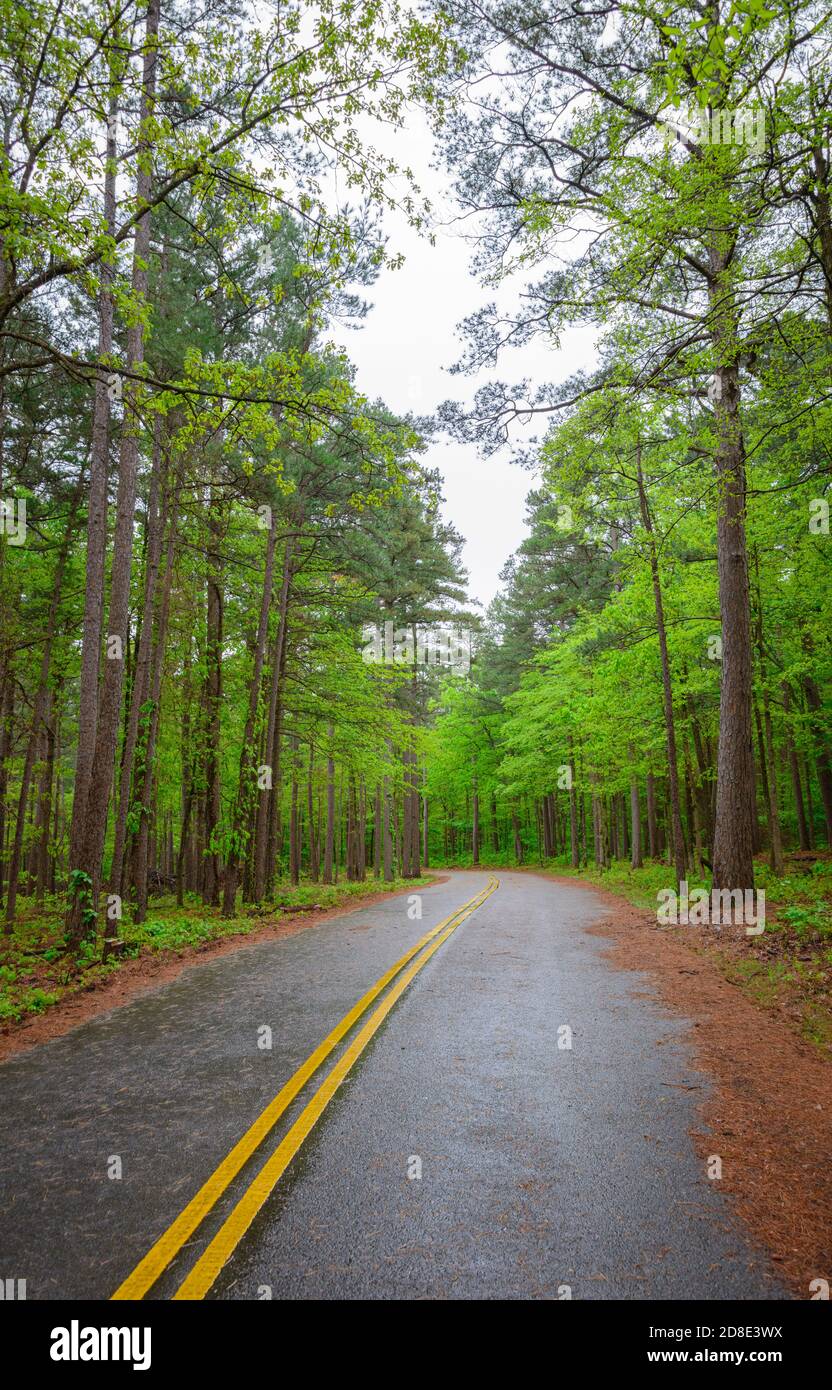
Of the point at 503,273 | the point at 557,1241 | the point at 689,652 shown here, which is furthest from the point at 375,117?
the point at 689,652

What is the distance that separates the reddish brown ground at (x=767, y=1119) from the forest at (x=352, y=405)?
12.7 ft

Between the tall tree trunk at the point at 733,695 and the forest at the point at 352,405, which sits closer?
the forest at the point at 352,405

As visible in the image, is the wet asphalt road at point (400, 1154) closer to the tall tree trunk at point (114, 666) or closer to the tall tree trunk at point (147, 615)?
the tall tree trunk at point (114, 666)

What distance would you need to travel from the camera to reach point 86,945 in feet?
31.7

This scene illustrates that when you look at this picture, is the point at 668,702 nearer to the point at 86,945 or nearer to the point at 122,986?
the point at 122,986

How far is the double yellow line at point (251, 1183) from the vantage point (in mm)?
2873

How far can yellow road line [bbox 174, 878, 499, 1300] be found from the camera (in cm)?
286

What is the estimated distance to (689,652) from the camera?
58.4ft

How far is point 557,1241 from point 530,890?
63.1 feet

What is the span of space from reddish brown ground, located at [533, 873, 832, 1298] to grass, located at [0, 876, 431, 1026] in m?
6.78

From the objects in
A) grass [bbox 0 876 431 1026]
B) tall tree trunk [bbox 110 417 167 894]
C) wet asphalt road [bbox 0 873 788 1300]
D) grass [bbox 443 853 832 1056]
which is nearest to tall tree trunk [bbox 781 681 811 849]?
grass [bbox 443 853 832 1056]

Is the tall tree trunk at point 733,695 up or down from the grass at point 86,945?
up

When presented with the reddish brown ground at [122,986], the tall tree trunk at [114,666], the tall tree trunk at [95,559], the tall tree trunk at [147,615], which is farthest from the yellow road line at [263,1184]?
the tall tree trunk at [147,615]
